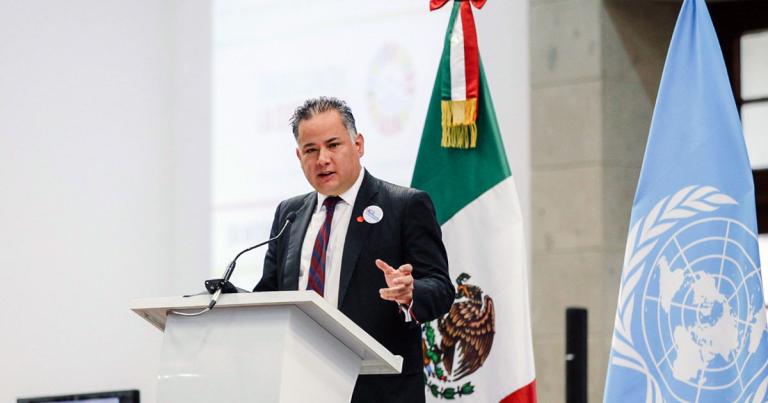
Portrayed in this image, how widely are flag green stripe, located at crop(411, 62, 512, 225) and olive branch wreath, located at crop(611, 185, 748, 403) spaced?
745mm

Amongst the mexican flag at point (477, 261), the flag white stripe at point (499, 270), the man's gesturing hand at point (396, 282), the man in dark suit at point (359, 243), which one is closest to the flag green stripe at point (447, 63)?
the mexican flag at point (477, 261)

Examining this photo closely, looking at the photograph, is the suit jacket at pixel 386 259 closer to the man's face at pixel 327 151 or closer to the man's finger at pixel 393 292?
the man's face at pixel 327 151

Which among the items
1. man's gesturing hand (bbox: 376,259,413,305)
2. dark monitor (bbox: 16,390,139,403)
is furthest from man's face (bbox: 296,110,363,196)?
dark monitor (bbox: 16,390,139,403)

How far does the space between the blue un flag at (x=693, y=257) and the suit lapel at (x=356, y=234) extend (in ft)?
2.99

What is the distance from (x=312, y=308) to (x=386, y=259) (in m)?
0.53

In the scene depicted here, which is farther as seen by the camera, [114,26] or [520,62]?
[114,26]

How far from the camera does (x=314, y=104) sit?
2803 millimetres

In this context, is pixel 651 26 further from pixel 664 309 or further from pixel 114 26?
pixel 114 26

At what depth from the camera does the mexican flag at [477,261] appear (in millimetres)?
3801

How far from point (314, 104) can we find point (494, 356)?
4.57ft

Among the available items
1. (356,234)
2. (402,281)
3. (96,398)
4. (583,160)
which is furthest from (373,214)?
(583,160)

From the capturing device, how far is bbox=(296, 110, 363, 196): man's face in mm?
2754

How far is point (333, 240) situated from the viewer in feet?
9.14

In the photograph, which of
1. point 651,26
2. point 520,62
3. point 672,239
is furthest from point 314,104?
point 651,26
